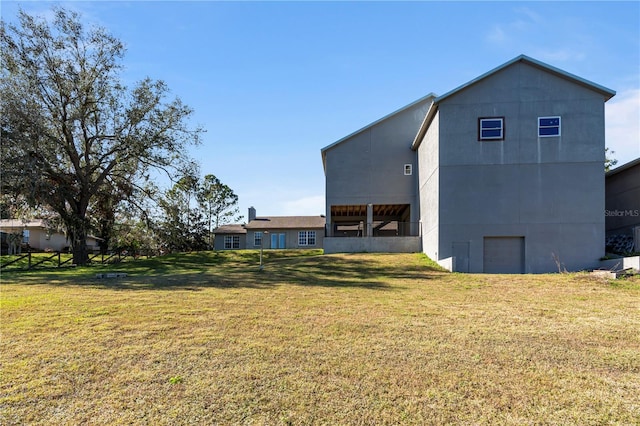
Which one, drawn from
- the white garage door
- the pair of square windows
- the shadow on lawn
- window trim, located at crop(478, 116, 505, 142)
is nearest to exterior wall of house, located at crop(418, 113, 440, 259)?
window trim, located at crop(478, 116, 505, 142)

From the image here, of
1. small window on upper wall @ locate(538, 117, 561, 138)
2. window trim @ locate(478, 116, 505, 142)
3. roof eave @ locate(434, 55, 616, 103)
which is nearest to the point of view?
roof eave @ locate(434, 55, 616, 103)

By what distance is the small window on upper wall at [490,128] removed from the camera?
17109mm

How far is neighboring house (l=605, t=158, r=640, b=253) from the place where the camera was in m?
18.0

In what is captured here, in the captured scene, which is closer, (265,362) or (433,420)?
(433,420)

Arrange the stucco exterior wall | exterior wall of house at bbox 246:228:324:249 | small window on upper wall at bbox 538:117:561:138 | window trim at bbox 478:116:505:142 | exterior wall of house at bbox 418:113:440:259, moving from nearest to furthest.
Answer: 1. small window on upper wall at bbox 538:117:561:138
2. window trim at bbox 478:116:505:142
3. exterior wall of house at bbox 418:113:440:259
4. the stucco exterior wall
5. exterior wall of house at bbox 246:228:324:249

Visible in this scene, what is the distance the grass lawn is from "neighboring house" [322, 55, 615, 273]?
22.8 feet

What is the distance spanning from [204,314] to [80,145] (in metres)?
20.5

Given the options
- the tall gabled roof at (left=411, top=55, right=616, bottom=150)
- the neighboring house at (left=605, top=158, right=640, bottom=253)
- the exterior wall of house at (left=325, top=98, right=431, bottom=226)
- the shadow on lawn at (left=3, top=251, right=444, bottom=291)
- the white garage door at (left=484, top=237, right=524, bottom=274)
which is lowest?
the shadow on lawn at (left=3, top=251, right=444, bottom=291)

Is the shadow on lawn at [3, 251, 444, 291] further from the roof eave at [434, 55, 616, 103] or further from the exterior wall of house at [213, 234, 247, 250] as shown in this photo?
the exterior wall of house at [213, 234, 247, 250]

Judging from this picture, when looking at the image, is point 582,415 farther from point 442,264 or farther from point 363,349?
Result: point 442,264

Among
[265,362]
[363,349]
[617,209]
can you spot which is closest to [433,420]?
[363,349]

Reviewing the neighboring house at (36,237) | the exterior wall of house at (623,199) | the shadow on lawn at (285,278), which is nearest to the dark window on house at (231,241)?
the neighboring house at (36,237)

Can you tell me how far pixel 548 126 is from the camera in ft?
55.2

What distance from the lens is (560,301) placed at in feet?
30.1
